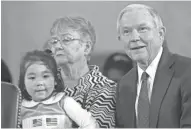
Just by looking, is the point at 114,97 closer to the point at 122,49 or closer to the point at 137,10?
the point at 122,49

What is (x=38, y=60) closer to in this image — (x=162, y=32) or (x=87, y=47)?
(x=87, y=47)

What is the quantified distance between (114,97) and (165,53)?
32cm

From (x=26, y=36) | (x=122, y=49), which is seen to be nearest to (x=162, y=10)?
(x=122, y=49)

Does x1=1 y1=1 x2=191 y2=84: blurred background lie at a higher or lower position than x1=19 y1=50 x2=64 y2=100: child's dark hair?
higher

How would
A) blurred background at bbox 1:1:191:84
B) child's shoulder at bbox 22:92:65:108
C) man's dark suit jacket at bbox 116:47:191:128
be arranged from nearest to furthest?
man's dark suit jacket at bbox 116:47:191:128 → child's shoulder at bbox 22:92:65:108 → blurred background at bbox 1:1:191:84

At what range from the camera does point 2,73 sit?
64.6 inches

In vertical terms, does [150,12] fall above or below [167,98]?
above

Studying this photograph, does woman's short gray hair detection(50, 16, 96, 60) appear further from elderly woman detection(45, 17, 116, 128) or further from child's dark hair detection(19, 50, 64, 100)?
child's dark hair detection(19, 50, 64, 100)

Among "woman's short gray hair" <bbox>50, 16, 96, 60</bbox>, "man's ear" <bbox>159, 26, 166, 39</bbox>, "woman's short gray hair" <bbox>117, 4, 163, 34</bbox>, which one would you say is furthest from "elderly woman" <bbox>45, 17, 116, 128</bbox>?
"man's ear" <bbox>159, 26, 166, 39</bbox>

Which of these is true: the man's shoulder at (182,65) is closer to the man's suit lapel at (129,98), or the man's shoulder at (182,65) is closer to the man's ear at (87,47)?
the man's suit lapel at (129,98)

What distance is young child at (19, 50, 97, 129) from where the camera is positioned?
1432 mm

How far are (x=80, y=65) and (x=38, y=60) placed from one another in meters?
0.21

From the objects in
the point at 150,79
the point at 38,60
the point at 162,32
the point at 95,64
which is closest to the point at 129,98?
the point at 150,79

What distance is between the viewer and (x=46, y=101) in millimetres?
1467
